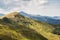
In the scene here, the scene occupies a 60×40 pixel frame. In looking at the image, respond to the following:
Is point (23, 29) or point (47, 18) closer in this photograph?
point (23, 29)

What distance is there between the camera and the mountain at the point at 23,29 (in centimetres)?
825

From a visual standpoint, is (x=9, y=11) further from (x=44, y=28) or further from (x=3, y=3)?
(x=44, y=28)

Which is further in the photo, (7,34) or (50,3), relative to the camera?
(50,3)

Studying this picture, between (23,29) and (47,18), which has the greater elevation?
(47,18)

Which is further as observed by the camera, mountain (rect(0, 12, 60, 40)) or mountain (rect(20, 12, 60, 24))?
mountain (rect(20, 12, 60, 24))

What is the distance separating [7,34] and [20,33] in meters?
0.73

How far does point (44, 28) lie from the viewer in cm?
869

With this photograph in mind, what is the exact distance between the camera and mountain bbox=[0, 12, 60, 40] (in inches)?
325

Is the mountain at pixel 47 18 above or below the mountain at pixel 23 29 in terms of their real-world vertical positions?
above

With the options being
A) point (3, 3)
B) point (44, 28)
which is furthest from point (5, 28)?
point (44, 28)

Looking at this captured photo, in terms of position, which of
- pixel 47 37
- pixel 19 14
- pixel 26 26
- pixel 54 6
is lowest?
pixel 47 37

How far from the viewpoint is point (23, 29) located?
8.41 m

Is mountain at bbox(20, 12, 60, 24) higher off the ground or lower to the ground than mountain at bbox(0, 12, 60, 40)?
higher

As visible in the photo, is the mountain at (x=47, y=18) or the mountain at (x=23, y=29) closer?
the mountain at (x=23, y=29)
